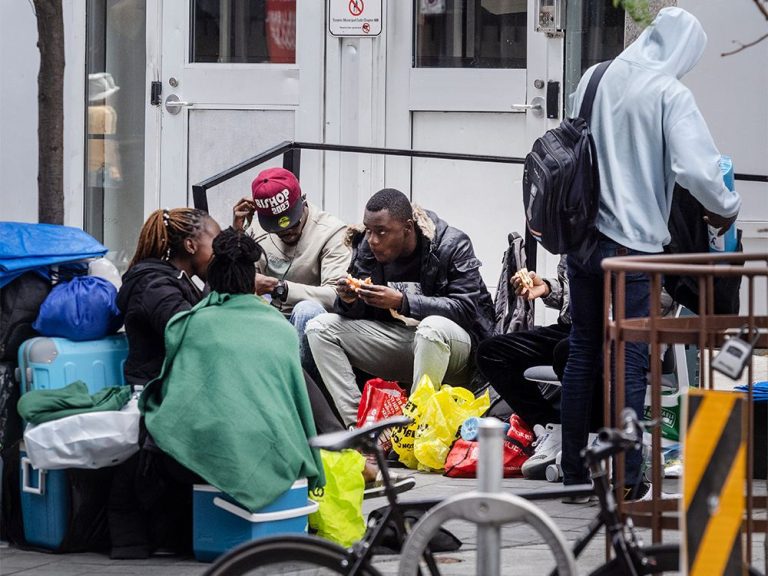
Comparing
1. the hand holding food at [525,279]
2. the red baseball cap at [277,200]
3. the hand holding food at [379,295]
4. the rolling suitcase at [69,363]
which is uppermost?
the red baseball cap at [277,200]

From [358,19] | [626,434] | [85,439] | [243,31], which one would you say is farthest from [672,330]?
[243,31]

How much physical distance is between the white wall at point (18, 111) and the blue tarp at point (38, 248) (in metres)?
3.75

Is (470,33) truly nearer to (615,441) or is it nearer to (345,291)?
(345,291)

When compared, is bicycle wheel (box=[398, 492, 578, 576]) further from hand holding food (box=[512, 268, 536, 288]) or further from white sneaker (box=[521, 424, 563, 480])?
hand holding food (box=[512, 268, 536, 288])

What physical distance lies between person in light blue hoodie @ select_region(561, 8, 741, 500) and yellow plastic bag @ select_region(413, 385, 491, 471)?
1.14 m

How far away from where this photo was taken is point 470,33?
912 centimetres

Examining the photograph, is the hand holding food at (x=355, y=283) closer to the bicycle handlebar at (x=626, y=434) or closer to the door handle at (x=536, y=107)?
the door handle at (x=536, y=107)

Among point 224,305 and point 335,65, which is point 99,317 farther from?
point 335,65

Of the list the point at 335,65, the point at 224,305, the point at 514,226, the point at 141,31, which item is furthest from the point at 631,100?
the point at 141,31

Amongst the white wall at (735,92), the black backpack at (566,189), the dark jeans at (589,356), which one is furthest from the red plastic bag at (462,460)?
the white wall at (735,92)

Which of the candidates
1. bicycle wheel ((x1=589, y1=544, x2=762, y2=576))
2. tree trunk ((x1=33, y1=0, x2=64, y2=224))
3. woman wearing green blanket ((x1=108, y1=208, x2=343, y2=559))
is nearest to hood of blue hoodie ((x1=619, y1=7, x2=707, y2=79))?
woman wearing green blanket ((x1=108, y1=208, x2=343, y2=559))

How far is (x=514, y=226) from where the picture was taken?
29.4 feet

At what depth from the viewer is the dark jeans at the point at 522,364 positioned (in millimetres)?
6840

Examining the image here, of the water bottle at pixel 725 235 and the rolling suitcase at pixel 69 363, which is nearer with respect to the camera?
the rolling suitcase at pixel 69 363
